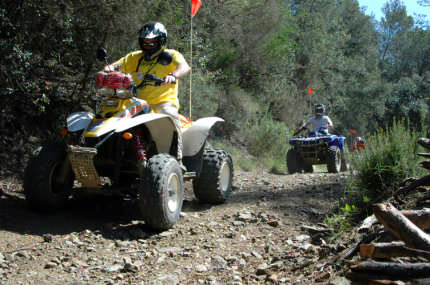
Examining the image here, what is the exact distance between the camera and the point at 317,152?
9.80 meters

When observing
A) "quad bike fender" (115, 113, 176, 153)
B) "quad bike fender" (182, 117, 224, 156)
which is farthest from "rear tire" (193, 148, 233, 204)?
"quad bike fender" (115, 113, 176, 153)

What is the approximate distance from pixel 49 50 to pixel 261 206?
4.17 meters

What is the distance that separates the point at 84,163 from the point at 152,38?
163 centimetres

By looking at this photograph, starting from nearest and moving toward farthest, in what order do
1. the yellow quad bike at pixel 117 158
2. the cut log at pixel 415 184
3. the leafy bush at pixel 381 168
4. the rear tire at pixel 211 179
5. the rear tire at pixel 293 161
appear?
the cut log at pixel 415 184, the yellow quad bike at pixel 117 158, the leafy bush at pixel 381 168, the rear tire at pixel 211 179, the rear tire at pixel 293 161

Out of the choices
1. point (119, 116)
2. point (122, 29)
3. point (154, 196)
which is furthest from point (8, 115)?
point (154, 196)

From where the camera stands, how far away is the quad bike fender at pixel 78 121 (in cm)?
389

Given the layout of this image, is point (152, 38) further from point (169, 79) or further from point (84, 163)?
point (84, 163)

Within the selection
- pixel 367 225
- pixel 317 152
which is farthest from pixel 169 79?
pixel 317 152

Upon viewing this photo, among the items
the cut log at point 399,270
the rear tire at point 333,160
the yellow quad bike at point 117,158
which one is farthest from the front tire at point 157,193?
the rear tire at point 333,160

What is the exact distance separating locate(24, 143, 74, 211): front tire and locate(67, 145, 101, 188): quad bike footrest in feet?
1.33

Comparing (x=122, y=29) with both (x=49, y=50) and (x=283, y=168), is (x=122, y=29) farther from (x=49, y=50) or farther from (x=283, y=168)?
(x=283, y=168)

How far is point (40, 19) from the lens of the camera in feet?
18.9

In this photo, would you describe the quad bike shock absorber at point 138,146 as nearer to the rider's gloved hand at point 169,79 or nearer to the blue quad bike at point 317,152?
the rider's gloved hand at point 169,79

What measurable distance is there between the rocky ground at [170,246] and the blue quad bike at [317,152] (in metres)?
4.48
